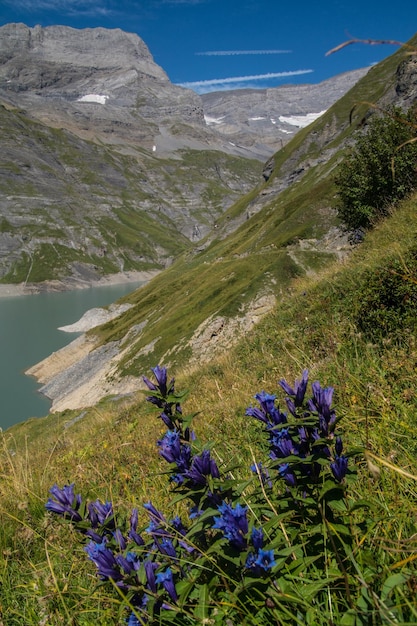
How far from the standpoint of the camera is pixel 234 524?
2.05 metres

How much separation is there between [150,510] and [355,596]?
4.37ft

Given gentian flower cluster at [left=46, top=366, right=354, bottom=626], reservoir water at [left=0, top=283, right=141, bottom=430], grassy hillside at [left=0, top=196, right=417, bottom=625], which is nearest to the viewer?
gentian flower cluster at [left=46, top=366, right=354, bottom=626]

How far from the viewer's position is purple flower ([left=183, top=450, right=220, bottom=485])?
2.40 metres

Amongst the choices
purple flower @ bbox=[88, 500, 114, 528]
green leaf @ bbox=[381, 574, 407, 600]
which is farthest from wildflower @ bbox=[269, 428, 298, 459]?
purple flower @ bbox=[88, 500, 114, 528]

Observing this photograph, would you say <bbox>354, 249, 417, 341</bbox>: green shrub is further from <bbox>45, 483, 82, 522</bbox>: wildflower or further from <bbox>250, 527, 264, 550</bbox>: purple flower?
<bbox>45, 483, 82, 522</bbox>: wildflower

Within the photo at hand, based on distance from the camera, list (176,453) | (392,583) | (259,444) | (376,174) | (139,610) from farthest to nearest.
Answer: (376,174)
(259,444)
(176,453)
(139,610)
(392,583)

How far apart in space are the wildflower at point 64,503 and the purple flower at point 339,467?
68.7 inches

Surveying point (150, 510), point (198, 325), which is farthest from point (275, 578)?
point (198, 325)

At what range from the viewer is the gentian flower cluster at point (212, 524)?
2078mm

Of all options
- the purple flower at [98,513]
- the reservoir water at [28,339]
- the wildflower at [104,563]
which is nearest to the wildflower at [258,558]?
the wildflower at [104,563]

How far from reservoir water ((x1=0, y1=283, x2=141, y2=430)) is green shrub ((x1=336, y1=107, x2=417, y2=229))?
5504cm

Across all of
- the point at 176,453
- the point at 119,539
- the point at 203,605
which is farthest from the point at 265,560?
the point at 119,539

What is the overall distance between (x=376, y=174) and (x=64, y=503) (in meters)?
28.1

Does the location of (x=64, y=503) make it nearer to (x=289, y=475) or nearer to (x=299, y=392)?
(x=289, y=475)
